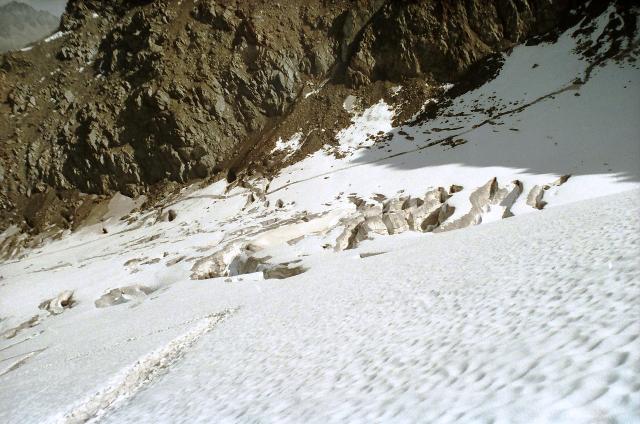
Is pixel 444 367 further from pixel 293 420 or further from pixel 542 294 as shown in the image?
pixel 542 294

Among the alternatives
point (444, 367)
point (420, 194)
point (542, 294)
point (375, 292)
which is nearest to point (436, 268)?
point (375, 292)

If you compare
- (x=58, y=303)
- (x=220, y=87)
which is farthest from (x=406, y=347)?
(x=220, y=87)

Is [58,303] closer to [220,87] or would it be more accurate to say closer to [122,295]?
[122,295]

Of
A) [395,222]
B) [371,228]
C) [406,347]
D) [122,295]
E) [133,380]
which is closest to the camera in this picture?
[406,347]

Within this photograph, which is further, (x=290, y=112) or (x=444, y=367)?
(x=290, y=112)

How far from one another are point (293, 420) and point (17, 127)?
284ft

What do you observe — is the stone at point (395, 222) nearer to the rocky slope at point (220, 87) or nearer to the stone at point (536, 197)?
the stone at point (536, 197)

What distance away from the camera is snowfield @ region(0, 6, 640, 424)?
4695 millimetres

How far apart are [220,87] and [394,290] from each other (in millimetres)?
58474

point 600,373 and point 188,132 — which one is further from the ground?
point 188,132

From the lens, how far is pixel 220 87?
2414 inches

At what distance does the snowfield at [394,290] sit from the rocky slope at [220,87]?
30.4 feet

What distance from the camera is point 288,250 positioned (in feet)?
85.4

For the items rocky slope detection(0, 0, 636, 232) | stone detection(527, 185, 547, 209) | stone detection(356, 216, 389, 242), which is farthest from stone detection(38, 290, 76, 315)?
stone detection(527, 185, 547, 209)
